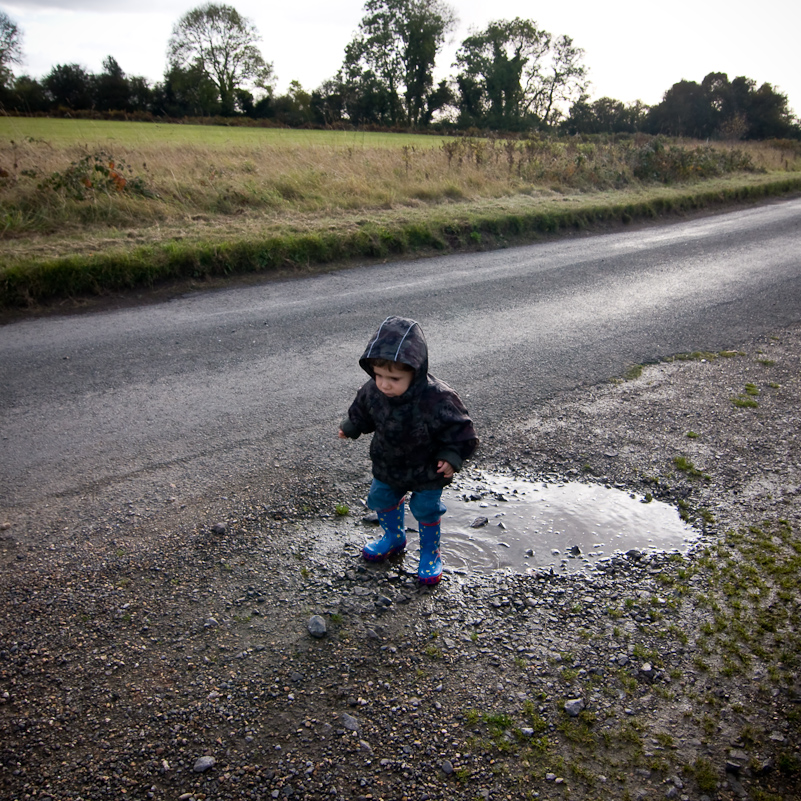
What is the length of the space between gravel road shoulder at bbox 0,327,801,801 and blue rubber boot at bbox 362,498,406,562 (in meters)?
0.08

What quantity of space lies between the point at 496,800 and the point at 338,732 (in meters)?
0.69

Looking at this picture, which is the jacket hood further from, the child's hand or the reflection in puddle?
the reflection in puddle

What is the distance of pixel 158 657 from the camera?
2.92 m

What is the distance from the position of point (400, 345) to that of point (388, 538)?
125 cm

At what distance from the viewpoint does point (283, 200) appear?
1299 centimetres

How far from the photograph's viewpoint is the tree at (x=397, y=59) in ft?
168

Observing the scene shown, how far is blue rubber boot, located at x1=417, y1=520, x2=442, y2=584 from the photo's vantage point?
347cm

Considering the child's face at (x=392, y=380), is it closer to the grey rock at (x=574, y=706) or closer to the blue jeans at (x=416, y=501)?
the blue jeans at (x=416, y=501)

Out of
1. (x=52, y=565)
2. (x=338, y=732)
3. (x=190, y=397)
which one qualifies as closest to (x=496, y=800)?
(x=338, y=732)

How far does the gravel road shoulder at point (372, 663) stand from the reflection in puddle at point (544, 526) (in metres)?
0.13

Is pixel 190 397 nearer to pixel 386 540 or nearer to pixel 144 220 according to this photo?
pixel 386 540

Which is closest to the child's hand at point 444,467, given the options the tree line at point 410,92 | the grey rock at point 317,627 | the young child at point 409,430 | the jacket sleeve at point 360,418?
the young child at point 409,430

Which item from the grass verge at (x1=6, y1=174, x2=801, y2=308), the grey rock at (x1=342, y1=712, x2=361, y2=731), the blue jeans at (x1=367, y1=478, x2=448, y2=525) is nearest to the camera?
the grey rock at (x1=342, y1=712, x2=361, y2=731)

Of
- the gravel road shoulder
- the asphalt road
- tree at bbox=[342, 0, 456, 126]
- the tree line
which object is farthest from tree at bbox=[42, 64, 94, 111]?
the gravel road shoulder
